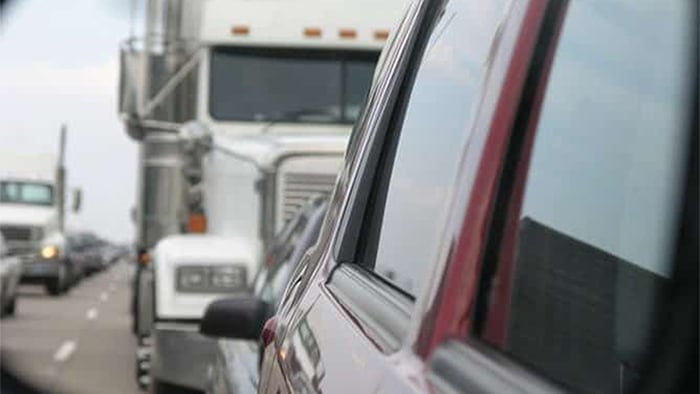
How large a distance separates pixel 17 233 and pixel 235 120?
19.8 metres

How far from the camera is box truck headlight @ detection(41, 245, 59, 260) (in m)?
29.9

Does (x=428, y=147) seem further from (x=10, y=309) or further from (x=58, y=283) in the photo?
(x=58, y=283)

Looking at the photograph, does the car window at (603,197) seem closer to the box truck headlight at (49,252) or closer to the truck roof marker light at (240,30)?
the truck roof marker light at (240,30)

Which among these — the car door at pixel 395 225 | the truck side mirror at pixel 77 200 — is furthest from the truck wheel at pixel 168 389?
the truck side mirror at pixel 77 200

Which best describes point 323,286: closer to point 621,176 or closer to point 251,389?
point 621,176

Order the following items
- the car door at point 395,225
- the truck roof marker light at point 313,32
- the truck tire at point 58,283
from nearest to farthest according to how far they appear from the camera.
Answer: the car door at point 395,225 < the truck roof marker light at point 313,32 < the truck tire at point 58,283

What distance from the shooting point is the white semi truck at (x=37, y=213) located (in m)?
29.9

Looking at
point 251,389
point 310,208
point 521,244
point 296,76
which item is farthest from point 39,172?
point 521,244

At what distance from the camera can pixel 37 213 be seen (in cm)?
3072

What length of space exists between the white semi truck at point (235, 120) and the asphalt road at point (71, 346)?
1219mm

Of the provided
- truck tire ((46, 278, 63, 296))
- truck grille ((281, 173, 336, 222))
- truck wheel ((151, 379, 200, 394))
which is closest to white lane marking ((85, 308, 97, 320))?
truck tire ((46, 278, 63, 296))

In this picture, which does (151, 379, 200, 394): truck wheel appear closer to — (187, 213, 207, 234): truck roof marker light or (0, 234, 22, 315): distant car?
(187, 213, 207, 234): truck roof marker light

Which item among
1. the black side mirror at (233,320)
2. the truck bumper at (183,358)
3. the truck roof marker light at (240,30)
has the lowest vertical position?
the truck bumper at (183,358)

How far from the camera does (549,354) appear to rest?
1.60m
